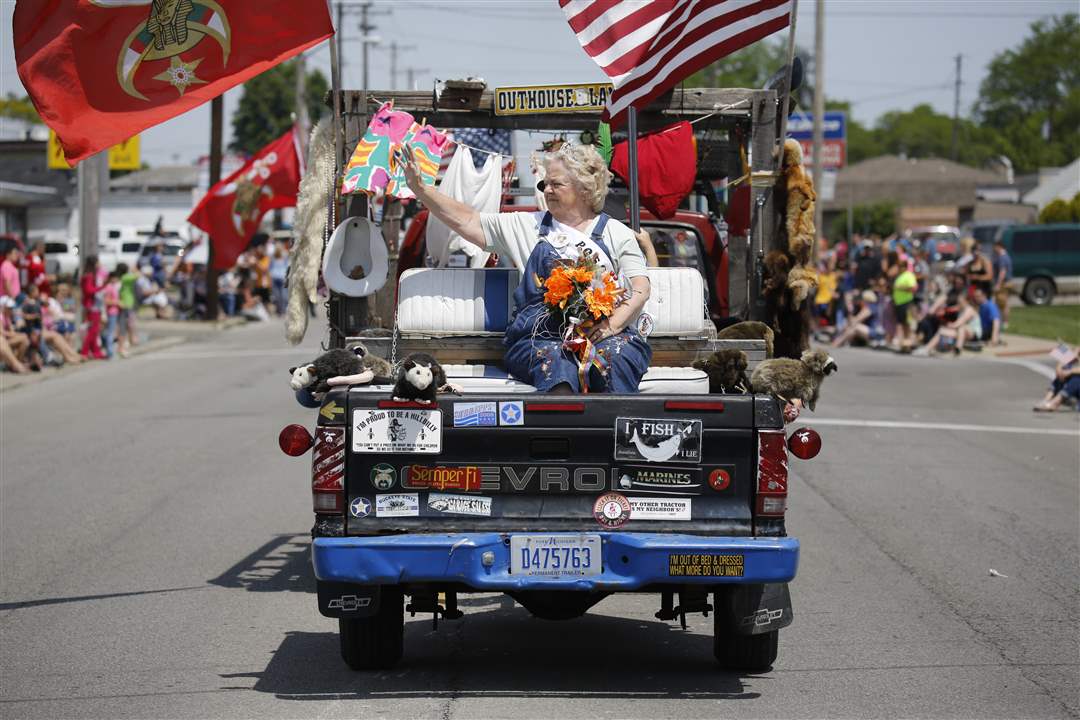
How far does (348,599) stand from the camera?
6.25 metres

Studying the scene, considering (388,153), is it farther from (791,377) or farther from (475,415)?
(791,377)

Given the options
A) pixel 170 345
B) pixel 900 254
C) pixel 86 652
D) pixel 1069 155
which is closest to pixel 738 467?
pixel 86 652

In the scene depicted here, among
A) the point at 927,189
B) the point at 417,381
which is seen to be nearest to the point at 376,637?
the point at 417,381

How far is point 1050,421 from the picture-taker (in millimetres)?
17719

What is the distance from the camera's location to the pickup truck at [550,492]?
5906mm

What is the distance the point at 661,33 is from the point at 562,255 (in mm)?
3344

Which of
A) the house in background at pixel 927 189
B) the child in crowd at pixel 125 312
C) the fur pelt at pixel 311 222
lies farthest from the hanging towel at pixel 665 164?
the house in background at pixel 927 189

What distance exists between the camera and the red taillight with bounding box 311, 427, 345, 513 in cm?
603

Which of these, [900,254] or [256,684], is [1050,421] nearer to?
[900,254]

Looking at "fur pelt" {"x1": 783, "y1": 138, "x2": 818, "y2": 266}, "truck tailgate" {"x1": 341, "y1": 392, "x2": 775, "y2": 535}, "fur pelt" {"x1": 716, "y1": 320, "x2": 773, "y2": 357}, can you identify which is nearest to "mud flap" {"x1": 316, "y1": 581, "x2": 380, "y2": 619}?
"truck tailgate" {"x1": 341, "y1": 392, "x2": 775, "y2": 535}

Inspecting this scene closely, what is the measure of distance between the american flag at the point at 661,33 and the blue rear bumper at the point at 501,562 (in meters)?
3.91

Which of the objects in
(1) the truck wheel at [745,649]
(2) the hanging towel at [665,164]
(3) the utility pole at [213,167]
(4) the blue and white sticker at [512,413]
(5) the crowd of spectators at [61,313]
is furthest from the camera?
(3) the utility pole at [213,167]

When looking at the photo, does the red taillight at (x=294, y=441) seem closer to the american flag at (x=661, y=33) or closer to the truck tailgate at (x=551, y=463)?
the truck tailgate at (x=551, y=463)

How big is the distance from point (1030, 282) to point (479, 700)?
38617 mm
